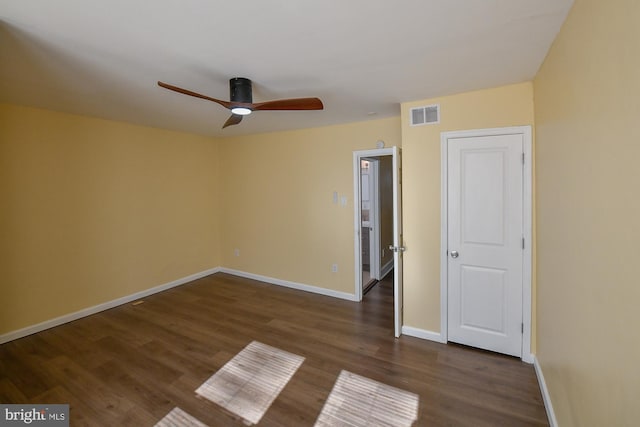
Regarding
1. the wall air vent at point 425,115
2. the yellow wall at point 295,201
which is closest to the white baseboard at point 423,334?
the yellow wall at point 295,201

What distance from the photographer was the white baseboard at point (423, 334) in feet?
9.63

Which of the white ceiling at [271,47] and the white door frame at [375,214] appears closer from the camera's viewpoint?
the white ceiling at [271,47]

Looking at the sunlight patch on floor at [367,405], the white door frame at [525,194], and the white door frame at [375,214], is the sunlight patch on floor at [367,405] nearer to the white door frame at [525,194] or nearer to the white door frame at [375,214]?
the white door frame at [525,194]

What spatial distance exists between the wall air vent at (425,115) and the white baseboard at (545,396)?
90.8 inches

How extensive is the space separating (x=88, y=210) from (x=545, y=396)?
16.3ft

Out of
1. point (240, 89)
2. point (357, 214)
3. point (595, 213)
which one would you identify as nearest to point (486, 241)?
point (595, 213)

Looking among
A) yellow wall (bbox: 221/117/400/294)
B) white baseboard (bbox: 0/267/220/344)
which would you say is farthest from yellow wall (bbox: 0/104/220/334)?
yellow wall (bbox: 221/117/400/294)

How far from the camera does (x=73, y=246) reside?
3475mm

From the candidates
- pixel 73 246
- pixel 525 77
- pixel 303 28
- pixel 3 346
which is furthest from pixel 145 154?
pixel 525 77

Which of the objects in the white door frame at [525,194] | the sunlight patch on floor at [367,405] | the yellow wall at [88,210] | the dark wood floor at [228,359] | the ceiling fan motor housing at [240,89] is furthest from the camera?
the yellow wall at [88,210]

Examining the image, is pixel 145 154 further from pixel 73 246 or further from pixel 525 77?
pixel 525 77

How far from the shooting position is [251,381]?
238 centimetres

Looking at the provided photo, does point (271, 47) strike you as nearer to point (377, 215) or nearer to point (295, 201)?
point (295, 201)

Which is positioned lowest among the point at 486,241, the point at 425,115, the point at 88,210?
the point at 486,241
